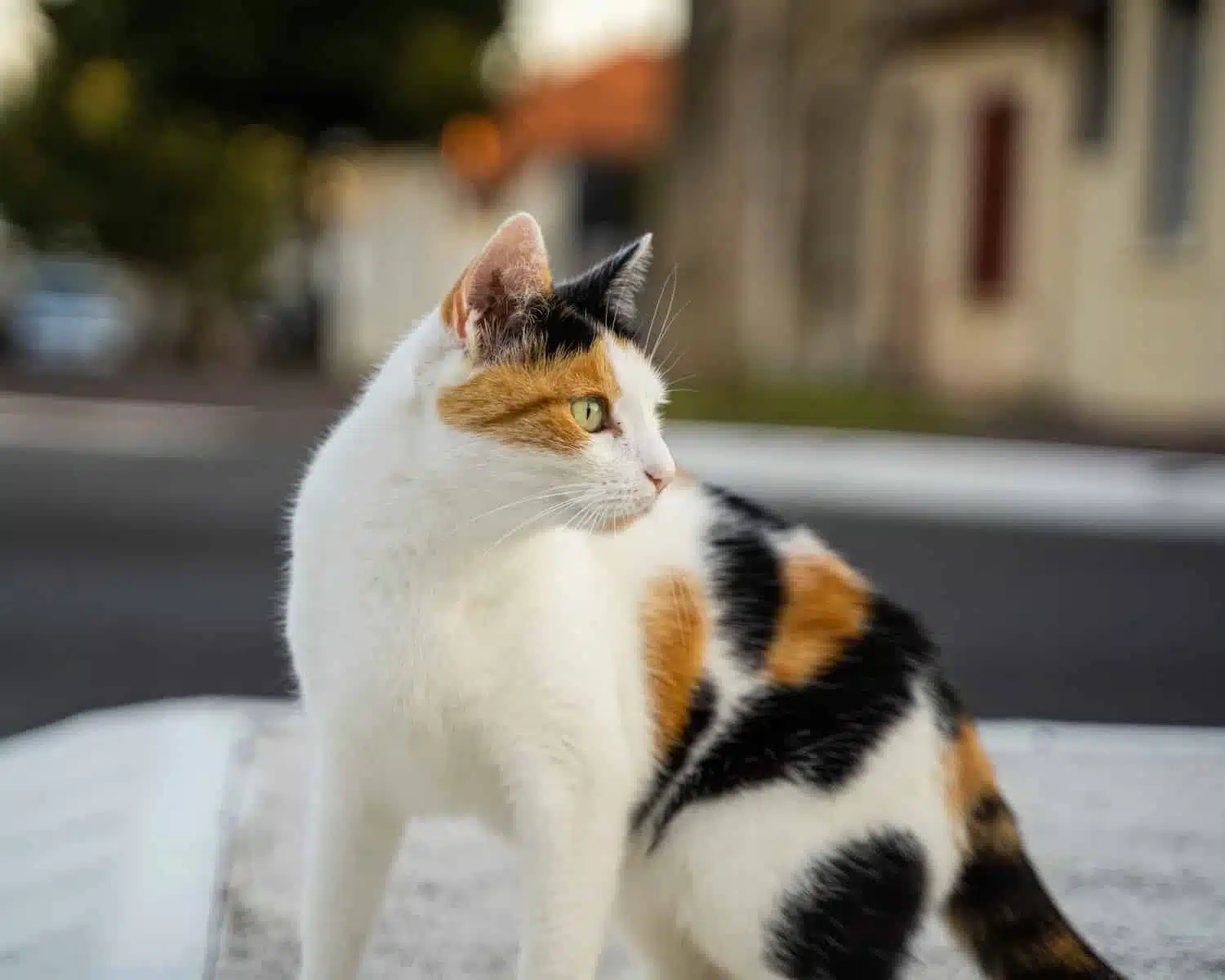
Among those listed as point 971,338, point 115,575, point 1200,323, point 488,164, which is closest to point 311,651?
point 115,575

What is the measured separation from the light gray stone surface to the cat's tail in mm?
333

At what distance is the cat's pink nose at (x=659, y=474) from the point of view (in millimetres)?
2240

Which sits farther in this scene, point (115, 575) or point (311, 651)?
point (115, 575)

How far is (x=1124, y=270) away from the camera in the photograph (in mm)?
14094

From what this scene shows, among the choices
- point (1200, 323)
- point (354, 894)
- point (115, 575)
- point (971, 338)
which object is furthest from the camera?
point (971, 338)

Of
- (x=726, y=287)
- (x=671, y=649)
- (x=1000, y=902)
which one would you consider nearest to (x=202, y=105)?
(x=726, y=287)

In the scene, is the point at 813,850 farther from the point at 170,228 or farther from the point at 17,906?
the point at 170,228

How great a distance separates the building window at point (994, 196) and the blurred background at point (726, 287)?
0.04 meters

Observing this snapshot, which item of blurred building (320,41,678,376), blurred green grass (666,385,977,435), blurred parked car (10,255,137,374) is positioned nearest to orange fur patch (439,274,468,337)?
blurred green grass (666,385,977,435)

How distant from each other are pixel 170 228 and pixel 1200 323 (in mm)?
14970

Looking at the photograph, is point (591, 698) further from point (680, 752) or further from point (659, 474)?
point (659, 474)

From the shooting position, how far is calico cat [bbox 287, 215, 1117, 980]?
2227 millimetres

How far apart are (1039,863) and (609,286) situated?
63.8 inches

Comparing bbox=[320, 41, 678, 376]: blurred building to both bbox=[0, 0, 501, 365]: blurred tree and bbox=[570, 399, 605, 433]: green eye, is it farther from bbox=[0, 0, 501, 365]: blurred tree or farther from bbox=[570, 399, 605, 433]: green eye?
bbox=[570, 399, 605, 433]: green eye
